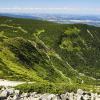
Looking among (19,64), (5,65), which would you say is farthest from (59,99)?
(19,64)

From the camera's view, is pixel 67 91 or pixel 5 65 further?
pixel 5 65

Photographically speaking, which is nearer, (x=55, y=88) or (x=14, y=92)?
(x=14, y=92)

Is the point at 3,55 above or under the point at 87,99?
under

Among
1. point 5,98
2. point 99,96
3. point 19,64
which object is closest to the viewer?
point 5,98

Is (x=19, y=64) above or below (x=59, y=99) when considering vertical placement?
below

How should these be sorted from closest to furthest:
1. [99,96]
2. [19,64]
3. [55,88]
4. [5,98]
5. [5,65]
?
1. [5,98]
2. [99,96]
3. [55,88]
4. [5,65]
5. [19,64]

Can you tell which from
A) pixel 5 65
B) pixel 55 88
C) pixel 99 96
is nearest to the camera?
pixel 99 96

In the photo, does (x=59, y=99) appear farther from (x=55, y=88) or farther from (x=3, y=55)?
(x=3, y=55)

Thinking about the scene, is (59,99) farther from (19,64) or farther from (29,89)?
(19,64)

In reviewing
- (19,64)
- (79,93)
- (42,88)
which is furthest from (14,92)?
(19,64)
